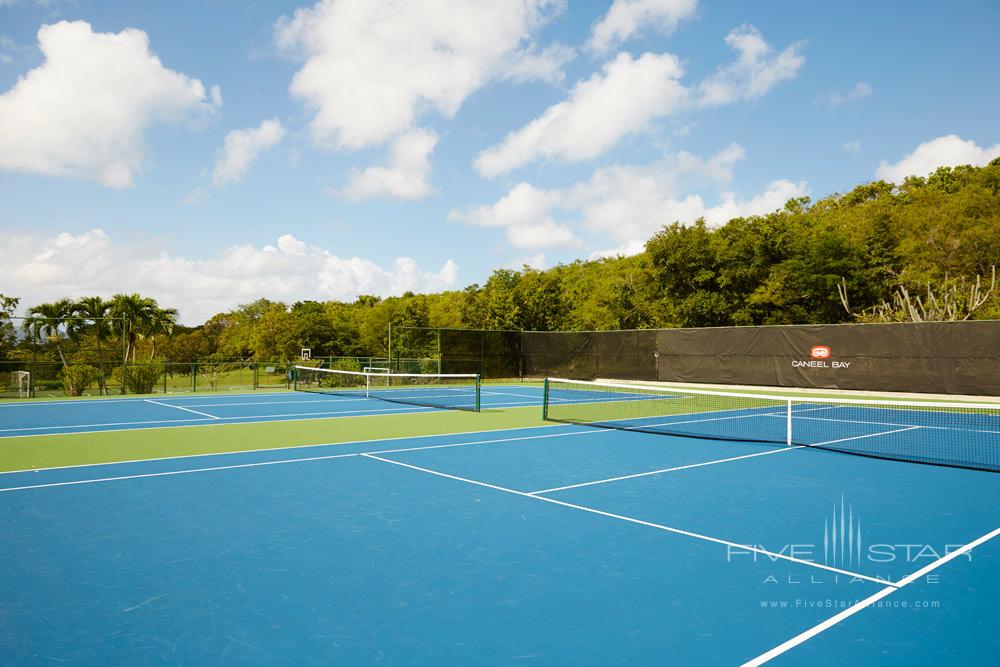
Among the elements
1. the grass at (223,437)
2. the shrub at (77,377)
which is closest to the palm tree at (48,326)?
the shrub at (77,377)

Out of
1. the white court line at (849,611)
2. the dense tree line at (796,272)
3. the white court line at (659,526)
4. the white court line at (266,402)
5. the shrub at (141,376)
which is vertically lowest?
the white court line at (849,611)

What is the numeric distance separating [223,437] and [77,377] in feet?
49.1

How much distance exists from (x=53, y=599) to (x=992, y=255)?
43.8 metres

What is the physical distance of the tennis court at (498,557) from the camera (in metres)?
3.96

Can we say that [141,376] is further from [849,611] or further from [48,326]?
Result: [849,611]

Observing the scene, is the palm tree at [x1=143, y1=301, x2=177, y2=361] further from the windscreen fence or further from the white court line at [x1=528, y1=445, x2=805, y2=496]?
the white court line at [x1=528, y1=445, x2=805, y2=496]

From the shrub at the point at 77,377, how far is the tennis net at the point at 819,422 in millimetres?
16675

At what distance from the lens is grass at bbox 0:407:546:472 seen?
10.5 m

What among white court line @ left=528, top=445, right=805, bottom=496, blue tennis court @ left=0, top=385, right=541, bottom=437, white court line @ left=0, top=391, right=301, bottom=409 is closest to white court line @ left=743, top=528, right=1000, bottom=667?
white court line @ left=528, top=445, right=805, bottom=496

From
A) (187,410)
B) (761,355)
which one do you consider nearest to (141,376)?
(187,410)

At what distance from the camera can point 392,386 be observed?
29.0m

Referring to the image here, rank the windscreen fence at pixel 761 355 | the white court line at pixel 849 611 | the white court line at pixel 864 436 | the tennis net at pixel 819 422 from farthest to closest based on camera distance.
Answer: the windscreen fence at pixel 761 355 < the white court line at pixel 864 436 < the tennis net at pixel 819 422 < the white court line at pixel 849 611

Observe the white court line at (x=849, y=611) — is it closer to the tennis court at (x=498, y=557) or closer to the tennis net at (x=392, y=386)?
the tennis court at (x=498, y=557)

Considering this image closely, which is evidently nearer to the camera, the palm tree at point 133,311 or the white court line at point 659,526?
the white court line at point 659,526
